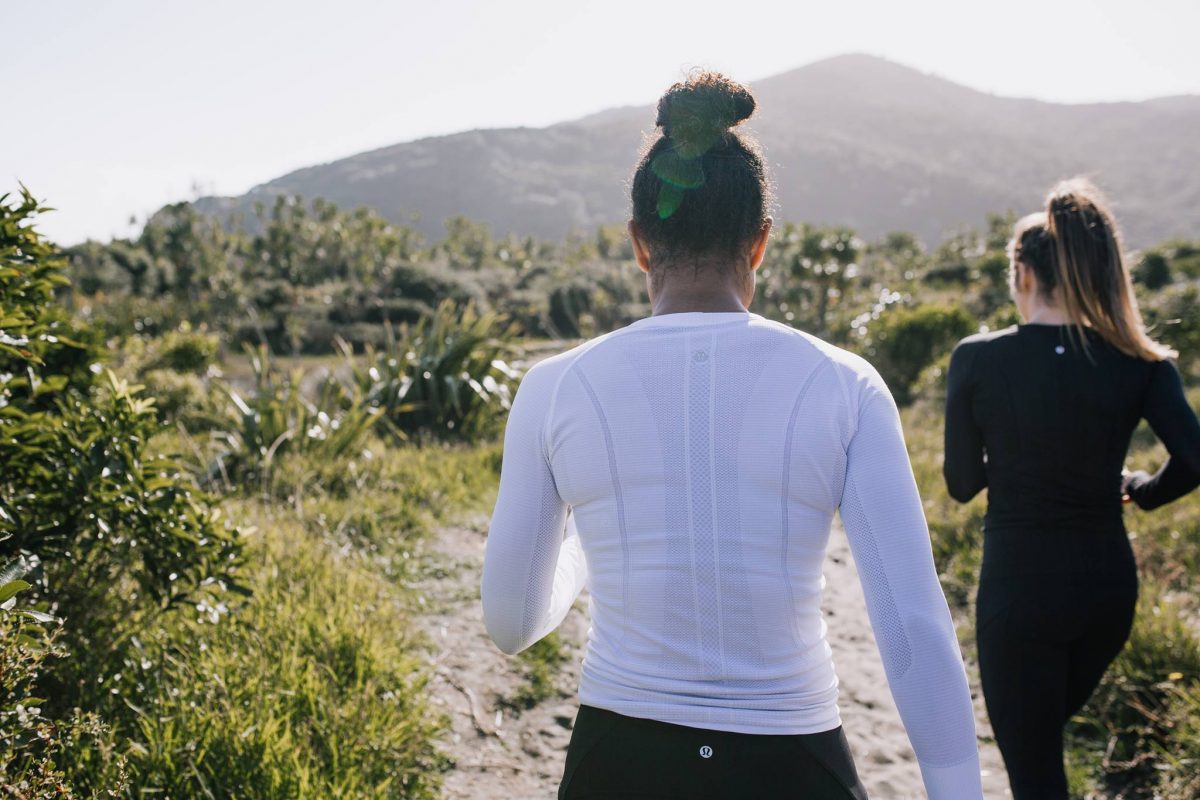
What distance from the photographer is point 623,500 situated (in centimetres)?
125

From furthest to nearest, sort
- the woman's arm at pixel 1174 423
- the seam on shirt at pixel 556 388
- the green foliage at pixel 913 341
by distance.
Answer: the green foliage at pixel 913 341 → the woman's arm at pixel 1174 423 → the seam on shirt at pixel 556 388

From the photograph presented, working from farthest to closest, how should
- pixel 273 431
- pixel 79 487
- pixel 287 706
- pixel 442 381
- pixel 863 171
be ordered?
pixel 863 171
pixel 442 381
pixel 273 431
pixel 287 706
pixel 79 487

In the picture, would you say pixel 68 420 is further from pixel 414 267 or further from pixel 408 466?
pixel 414 267

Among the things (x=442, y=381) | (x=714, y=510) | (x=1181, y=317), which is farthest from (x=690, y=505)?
(x=1181, y=317)

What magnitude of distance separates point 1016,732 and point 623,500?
1608mm

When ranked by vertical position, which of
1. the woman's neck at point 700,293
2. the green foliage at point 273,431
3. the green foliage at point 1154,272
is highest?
the woman's neck at point 700,293

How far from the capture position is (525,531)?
1.35 m

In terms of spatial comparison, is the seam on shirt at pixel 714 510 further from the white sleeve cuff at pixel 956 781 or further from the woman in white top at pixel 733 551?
the white sleeve cuff at pixel 956 781

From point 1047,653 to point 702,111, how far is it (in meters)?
1.73

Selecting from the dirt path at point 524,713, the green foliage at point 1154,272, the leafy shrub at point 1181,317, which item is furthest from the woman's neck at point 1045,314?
the green foliage at point 1154,272

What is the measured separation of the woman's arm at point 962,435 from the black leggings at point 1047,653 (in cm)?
31

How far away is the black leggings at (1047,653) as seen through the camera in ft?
7.26

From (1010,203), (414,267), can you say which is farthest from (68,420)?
(1010,203)

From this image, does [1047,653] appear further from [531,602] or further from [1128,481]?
[531,602]
